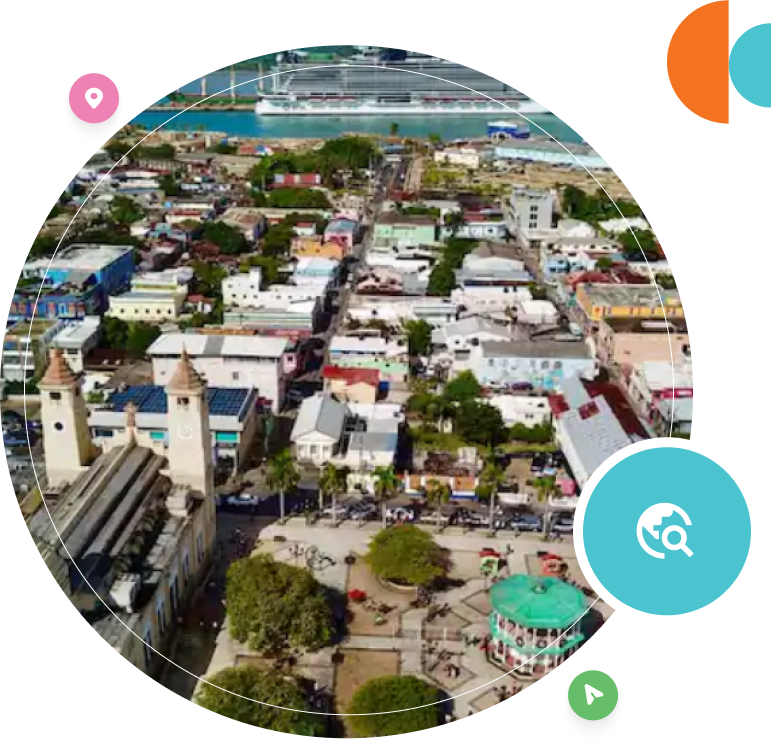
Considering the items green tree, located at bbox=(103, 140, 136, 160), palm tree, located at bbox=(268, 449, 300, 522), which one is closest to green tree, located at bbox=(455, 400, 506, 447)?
palm tree, located at bbox=(268, 449, 300, 522)

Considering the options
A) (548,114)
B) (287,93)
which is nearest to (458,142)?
(548,114)

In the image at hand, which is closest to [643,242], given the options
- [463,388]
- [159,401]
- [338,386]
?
[463,388]

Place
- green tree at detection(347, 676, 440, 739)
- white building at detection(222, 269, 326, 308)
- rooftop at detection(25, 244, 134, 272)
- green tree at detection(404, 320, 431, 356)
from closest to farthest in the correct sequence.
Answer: green tree at detection(347, 676, 440, 739) < rooftop at detection(25, 244, 134, 272) < white building at detection(222, 269, 326, 308) < green tree at detection(404, 320, 431, 356)

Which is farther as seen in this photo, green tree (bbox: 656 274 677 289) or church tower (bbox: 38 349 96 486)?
church tower (bbox: 38 349 96 486)

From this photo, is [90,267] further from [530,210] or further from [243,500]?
[530,210]

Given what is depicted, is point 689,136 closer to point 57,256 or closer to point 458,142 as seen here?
point 458,142

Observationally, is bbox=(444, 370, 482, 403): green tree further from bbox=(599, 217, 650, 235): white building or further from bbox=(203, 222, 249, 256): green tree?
bbox=(203, 222, 249, 256): green tree
